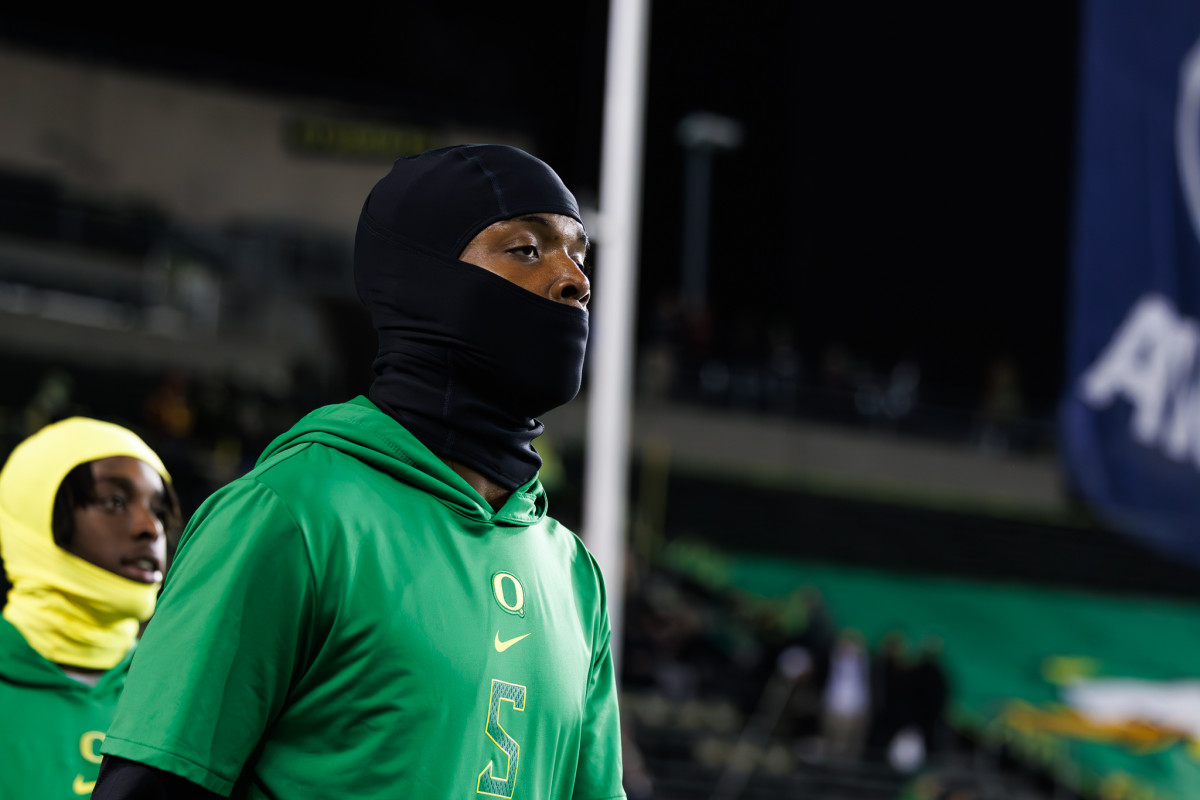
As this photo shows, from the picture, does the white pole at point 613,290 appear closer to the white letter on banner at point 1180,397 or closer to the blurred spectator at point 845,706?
the white letter on banner at point 1180,397

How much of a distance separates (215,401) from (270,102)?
29.8ft

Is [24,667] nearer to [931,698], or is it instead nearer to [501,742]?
[501,742]

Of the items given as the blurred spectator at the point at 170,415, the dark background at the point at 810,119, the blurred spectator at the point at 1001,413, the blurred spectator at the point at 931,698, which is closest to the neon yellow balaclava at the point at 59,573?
the blurred spectator at the point at 170,415

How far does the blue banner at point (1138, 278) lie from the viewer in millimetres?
3910

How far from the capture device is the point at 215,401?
14.0 metres

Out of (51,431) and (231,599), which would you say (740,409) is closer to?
(51,431)

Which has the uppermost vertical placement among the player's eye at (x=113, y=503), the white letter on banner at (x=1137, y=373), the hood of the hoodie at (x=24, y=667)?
the white letter on banner at (x=1137, y=373)

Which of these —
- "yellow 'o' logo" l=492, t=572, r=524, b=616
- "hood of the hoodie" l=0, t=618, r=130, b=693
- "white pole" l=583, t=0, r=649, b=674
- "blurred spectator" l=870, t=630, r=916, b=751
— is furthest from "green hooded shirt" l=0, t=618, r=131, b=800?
"blurred spectator" l=870, t=630, r=916, b=751

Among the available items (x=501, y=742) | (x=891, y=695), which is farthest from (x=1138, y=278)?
(x=891, y=695)

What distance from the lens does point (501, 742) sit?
148 cm

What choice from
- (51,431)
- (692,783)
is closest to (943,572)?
(692,783)

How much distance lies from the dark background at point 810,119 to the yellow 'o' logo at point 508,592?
18.8 m

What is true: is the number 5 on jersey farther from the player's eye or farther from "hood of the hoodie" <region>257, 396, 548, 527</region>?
the player's eye

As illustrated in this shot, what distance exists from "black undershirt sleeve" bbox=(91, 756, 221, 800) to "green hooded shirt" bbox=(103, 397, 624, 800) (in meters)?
0.01
